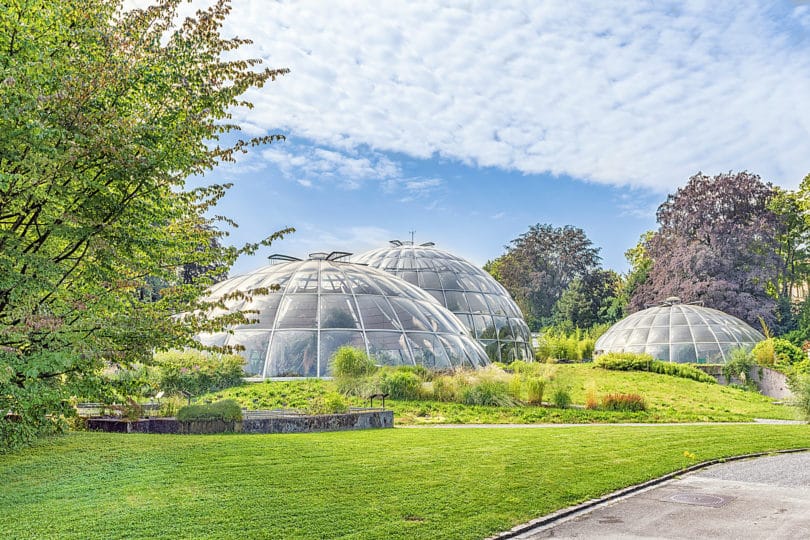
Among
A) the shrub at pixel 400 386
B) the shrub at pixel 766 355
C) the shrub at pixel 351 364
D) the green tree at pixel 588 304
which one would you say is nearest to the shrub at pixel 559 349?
the shrub at pixel 766 355

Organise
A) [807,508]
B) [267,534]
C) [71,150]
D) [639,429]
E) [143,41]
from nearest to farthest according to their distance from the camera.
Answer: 1. [267,534]
2. [71,150]
3. [807,508]
4. [143,41]
5. [639,429]

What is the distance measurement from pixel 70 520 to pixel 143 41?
512 centimetres

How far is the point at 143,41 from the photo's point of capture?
23.8 feet

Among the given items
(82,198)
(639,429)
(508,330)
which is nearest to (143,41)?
(82,198)

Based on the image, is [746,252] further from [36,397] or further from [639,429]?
[36,397]

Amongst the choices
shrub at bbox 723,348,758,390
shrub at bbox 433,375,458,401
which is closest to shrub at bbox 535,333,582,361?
shrub at bbox 723,348,758,390

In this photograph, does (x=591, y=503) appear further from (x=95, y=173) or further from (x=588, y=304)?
(x=588, y=304)

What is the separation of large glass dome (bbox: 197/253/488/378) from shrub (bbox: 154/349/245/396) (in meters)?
0.91

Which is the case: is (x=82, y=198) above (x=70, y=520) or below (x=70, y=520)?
above

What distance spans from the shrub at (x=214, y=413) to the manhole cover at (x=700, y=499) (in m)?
7.48

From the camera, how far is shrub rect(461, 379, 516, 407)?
17219 millimetres

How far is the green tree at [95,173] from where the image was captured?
19.1ft

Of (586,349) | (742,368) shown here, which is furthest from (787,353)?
(586,349)

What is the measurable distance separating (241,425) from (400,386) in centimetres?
603
